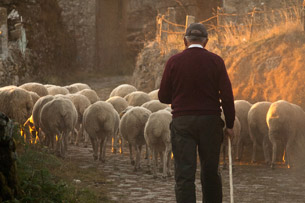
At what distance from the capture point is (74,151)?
11.7m

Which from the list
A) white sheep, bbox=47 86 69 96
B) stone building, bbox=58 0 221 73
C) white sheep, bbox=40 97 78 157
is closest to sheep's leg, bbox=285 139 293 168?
white sheep, bbox=40 97 78 157

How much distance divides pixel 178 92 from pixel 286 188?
143 inches

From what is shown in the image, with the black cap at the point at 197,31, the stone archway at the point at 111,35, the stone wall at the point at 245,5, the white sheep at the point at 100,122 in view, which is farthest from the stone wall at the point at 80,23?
the black cap at the point at 197,31

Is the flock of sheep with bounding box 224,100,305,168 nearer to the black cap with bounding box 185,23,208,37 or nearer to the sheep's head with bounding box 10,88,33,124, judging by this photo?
the sheep's head with bounding box 10,88,33,124

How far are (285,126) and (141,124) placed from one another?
8.29 feet

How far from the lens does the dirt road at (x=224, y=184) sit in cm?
750

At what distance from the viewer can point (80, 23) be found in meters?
27.2

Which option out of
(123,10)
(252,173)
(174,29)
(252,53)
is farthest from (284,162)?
(123,10)

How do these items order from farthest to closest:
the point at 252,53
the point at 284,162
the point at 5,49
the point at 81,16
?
the point at 81,16 → the point at 5,49 → the point at 252,53 → the point at 284,162

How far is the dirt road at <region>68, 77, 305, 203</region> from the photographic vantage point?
750cm

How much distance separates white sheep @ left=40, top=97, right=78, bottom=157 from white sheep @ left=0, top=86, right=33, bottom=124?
2.13 feet

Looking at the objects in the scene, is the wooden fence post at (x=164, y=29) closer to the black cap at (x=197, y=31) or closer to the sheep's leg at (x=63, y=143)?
the sheep's leg at (x=63, y=143)

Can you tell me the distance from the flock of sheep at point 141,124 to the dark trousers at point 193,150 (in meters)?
3.75

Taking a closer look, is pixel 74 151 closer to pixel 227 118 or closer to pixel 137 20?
pixel 227 118
